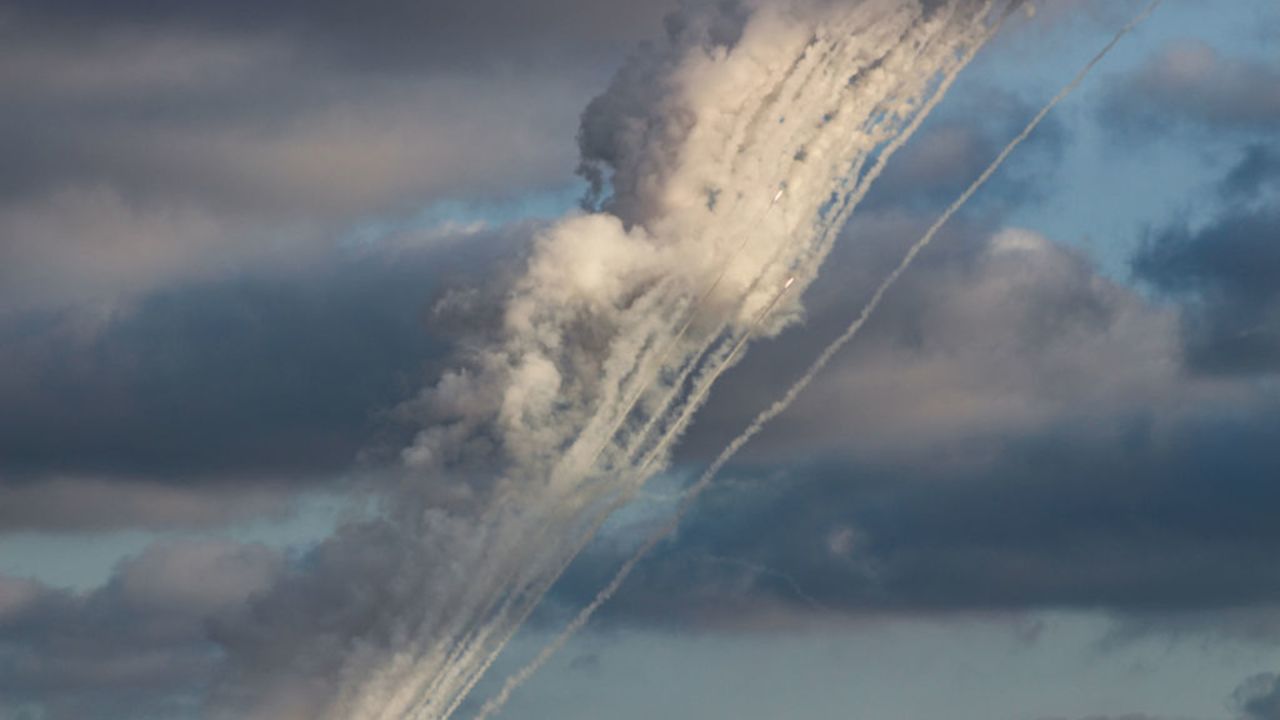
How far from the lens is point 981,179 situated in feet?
652

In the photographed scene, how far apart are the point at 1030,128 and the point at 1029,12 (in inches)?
247

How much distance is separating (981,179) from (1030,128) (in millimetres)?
3830

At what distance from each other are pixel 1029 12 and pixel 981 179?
9345 millimetres

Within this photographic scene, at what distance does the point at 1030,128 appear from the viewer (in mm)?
198750

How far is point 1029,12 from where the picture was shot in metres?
198
